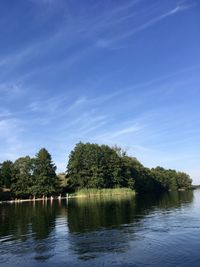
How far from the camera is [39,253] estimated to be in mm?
29391

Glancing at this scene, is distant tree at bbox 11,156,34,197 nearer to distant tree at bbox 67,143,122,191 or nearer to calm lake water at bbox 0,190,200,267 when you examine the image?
distant tree at bbox 67,143,122,191

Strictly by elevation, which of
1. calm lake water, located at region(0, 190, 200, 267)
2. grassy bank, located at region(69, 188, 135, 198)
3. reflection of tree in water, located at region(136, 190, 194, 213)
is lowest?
calm lake water, located at region(0, 190, 200, 267)

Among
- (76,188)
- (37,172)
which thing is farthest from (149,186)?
(37,172)

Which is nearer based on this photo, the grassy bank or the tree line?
the tree line

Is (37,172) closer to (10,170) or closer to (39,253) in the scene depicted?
(10,170)

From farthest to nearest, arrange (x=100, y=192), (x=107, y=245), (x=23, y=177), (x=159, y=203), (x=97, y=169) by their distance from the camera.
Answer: (x=97, y=169), (x=100, y=192), (x=23, y=177), (x=159, y=203), (x=107, y=245)

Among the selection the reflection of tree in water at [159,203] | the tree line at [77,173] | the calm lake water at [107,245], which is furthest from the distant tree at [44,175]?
the calm lake water at [107,245]

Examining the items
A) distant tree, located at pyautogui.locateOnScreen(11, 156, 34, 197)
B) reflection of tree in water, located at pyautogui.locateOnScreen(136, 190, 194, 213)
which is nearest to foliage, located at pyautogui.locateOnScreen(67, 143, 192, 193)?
distant tree, located at pyautogui.locateOnScreen(11, 156, 34, 197)

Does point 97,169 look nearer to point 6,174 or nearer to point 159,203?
point 6,174

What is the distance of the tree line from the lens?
456 ft

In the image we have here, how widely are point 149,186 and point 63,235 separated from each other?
16516 cm

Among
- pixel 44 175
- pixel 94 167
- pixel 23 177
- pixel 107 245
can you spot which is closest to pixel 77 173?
pixel 94 167

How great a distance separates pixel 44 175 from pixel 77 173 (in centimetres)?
2240

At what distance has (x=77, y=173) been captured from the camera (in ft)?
521
